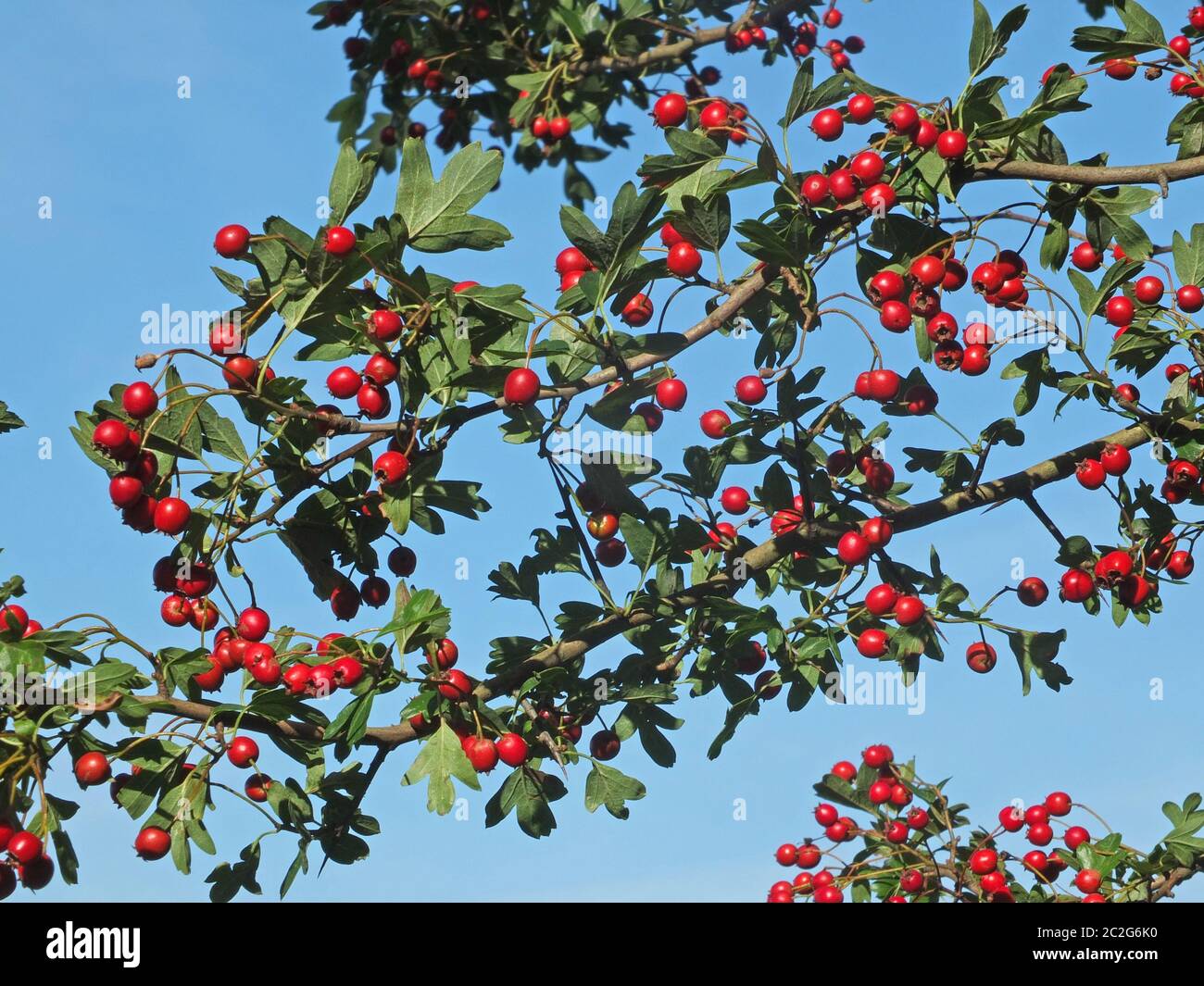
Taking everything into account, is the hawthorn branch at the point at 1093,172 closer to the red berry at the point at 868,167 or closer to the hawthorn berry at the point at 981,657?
the red berry at the point at 868,167

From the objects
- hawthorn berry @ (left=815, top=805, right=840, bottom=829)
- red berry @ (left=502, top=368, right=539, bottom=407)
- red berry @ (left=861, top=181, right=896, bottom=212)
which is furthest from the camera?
hawthorn berry @ (left=815, top=805, right=840, bottom=829)

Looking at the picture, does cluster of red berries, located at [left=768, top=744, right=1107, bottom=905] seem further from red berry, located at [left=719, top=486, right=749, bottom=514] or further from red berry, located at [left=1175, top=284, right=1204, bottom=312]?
red berry, located at [left=1175, top=284, right=1204, bottom=312]

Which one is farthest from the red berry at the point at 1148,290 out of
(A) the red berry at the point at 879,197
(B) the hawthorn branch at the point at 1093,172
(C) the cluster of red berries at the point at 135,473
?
(C) the cluster of red berries at the point at 135,473

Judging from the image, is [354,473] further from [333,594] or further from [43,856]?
[43,856]

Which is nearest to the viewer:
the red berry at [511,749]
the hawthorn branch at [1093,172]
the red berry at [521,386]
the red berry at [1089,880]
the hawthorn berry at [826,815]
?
the red berry at [521,386]

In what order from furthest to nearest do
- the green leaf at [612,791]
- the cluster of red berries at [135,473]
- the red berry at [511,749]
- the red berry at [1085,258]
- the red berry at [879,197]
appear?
the red berry at [1085,258] < the green leaf at [612,791] < the red berry at [879,197] < the red berry at [511,749] < the cluster of red berries at [135,473]

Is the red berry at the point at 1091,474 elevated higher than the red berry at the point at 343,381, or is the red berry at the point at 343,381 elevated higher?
the red berry at the point at 343,381

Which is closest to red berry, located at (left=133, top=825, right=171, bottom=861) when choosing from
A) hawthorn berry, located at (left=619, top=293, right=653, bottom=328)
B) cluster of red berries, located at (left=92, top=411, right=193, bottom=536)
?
cluster of red berries, located at (left=92, top=411, right=193, bottom=536)

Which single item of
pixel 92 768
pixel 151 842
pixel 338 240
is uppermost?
pixel 338 240

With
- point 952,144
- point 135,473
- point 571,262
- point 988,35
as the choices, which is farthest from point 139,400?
point 988,35

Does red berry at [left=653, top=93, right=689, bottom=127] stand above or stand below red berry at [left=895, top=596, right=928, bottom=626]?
above

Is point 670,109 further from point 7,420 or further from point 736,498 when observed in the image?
point 7,420

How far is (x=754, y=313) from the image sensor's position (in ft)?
12.5

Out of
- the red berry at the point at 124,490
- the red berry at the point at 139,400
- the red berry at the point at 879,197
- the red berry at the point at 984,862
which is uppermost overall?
the red berry at the point at 879,197
